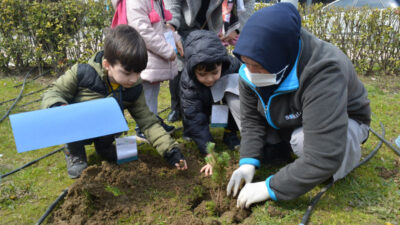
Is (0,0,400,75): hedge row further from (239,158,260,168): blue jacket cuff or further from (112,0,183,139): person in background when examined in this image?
(239,158,260,168): blue jacket cuff

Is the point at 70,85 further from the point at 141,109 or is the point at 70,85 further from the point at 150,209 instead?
the point at 150,209

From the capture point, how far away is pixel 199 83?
9.89ft

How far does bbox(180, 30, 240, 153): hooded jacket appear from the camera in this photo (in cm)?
276

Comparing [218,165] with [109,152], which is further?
[109,152]

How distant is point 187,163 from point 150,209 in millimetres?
685

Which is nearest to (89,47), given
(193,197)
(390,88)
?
(193,197)

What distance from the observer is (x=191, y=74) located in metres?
2.95

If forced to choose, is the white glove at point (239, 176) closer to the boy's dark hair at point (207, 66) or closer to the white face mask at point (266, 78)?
the white face mask at point (266, 78)

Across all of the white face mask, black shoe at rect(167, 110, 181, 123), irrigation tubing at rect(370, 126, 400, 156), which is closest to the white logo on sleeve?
the white face mask

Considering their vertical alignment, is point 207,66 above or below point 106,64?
below

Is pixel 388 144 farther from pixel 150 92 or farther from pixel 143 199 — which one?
pixel 150 92

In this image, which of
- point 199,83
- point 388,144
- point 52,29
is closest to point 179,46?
point 199,83

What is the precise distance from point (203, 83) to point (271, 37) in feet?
4.42

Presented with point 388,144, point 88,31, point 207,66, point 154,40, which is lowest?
point 388,144
